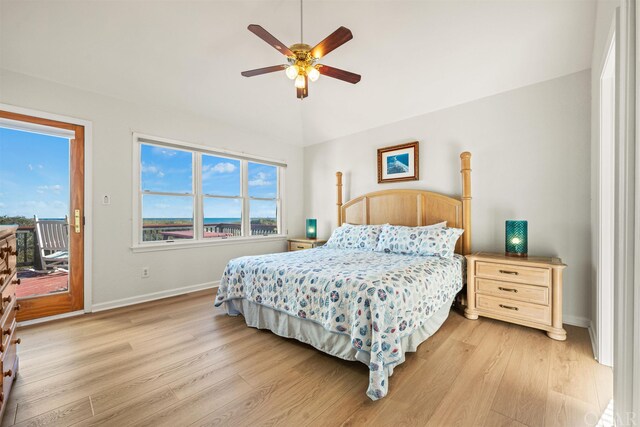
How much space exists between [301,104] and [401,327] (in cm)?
358

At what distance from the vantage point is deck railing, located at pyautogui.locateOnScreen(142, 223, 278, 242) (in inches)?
138

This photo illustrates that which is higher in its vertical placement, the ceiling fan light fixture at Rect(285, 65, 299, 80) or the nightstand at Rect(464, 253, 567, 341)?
the ceiling fan light fixture at Rect(285, 65, 299, 80)

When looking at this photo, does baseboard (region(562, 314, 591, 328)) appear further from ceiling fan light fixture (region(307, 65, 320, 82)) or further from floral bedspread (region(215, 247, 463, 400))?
ceiling fan light fixture (region(307, 65, 320, 82))

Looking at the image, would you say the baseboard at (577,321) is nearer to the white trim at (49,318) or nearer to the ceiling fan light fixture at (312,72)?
the ceiling fan light fixture at (312,72)

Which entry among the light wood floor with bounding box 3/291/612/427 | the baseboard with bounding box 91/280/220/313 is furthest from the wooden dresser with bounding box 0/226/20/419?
the baseboard with bounding box 91/280/220/313

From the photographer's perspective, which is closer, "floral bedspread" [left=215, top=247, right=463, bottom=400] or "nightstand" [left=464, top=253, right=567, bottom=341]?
"floral bedspread" [left=215, top=247, right=463, bottom=400]

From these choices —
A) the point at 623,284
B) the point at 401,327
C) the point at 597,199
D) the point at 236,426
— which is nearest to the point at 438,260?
the point at 401,327

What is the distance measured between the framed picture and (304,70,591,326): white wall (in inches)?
4.3

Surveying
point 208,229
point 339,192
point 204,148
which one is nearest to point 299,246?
point 339,192

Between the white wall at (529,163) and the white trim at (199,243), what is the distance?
2.55 metres

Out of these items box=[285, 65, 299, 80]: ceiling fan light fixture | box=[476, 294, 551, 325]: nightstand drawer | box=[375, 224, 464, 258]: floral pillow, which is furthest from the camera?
box=[375, 224, 464, 258]: floral pillow

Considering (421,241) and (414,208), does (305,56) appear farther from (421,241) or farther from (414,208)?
(414,208)

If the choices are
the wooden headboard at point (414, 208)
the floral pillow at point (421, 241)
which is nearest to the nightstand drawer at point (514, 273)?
the floral pillow at point (421, 241)

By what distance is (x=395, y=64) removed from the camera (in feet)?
10.1
